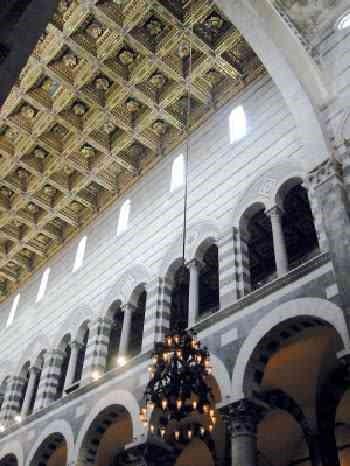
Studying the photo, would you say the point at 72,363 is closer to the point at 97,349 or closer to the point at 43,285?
the point at 97,349

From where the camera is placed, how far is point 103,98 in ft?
43.9

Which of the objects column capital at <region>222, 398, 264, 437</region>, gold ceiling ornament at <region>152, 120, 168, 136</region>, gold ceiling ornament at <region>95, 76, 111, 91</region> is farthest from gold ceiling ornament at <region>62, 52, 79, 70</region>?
column capital at <region>222, 398, 264, 437</region>

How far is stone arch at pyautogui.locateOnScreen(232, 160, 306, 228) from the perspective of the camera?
30.3 ft

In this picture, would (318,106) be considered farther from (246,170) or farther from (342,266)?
(342,266)

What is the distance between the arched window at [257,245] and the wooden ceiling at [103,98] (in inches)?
129

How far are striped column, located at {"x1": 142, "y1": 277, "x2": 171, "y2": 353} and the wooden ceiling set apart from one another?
443 cm

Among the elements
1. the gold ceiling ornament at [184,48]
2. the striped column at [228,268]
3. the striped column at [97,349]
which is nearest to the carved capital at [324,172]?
the striped column at [228,268]

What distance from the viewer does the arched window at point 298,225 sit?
11266mm

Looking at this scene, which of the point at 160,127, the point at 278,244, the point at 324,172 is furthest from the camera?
the point at 160,127

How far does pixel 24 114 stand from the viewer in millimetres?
13688

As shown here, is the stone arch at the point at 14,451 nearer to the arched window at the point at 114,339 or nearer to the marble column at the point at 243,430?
the arched window at the point at 114,339

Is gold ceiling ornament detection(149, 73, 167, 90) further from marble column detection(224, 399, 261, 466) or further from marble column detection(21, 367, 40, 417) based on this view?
marble column detection(224, 399, 261, 466)

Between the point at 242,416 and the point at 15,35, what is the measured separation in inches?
243

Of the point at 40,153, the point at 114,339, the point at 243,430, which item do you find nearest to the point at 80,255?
the point at 114,339
